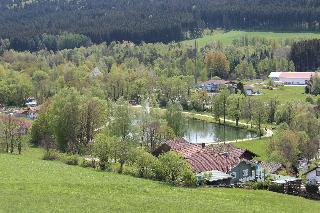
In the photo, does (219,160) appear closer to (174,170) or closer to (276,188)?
(276,188)

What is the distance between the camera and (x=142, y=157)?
56.3 m

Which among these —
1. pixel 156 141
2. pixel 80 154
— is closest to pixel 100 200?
pixel 80 154

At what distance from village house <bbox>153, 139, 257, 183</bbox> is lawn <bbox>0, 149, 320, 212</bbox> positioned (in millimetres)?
6366

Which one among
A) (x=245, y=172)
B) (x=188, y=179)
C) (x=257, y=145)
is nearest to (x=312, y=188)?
(x=245, y=172)

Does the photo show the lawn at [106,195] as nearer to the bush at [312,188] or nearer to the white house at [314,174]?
the bush at [312,188]

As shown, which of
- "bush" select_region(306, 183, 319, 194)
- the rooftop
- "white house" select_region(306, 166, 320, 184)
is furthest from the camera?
the rooftop

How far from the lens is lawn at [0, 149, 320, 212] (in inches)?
1613

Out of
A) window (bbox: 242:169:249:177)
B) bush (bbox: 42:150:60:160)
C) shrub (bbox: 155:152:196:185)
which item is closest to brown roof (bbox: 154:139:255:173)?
window (bbox: 242:169:249:177)

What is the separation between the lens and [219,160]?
6481 cm

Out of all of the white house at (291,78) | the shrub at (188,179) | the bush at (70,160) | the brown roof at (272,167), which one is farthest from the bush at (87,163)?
the white house at (291,78)

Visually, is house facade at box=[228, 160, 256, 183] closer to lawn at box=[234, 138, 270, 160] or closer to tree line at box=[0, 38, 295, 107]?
lawn at box=[234, 138, 270, 160]

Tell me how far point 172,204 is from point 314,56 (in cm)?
13167

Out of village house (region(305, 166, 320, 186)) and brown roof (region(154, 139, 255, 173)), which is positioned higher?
brown roof (region(154, 139, 255, 173))

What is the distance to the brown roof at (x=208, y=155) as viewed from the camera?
63.0 metres
